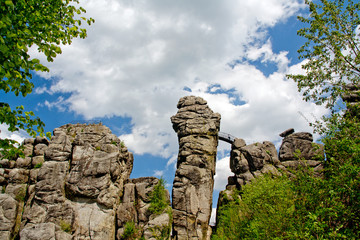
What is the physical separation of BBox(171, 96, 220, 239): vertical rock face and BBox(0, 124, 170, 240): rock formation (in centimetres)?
306

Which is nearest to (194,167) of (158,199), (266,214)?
(158,199)

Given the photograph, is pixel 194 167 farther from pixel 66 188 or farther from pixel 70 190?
pixel 66 188

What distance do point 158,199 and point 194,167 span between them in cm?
708

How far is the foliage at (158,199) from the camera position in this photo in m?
34.3

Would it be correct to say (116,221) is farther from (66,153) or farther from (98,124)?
(98,124)

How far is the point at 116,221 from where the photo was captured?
112ft

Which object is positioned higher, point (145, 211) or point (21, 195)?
point (21, 195)

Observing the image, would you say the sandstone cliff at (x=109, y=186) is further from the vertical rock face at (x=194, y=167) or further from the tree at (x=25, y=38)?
the tree at (x=25, y=38)

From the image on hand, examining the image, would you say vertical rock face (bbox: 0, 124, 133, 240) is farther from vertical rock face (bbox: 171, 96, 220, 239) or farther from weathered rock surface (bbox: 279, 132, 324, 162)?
weathered rock surface (bbox: 279, 132, 324, 162)

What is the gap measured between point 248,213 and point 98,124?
27218 millimetres

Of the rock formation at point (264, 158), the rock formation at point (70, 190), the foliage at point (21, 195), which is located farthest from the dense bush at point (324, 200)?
the foliage at point (21, 195)

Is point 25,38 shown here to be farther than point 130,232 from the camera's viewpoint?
No

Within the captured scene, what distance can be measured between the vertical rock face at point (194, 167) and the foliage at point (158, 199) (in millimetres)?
1450

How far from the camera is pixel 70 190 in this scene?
3325cm
